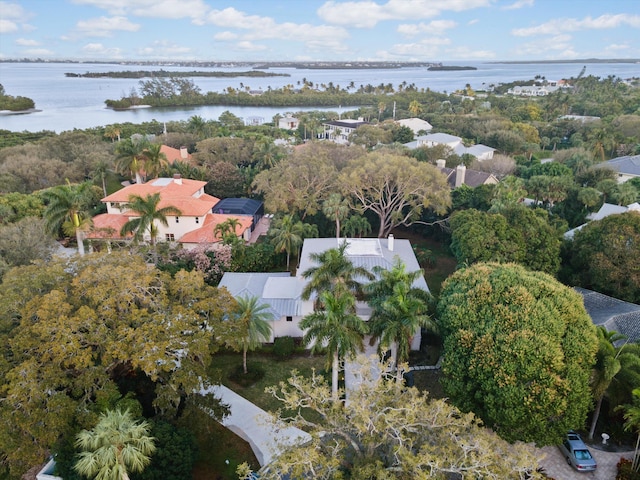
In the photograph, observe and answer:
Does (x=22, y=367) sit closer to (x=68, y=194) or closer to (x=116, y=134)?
(x=68, y=194)

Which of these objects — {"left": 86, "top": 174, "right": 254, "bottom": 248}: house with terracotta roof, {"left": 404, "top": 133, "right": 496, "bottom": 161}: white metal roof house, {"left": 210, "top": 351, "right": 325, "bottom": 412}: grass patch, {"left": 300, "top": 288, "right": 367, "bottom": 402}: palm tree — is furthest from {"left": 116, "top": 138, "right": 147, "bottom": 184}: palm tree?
{"left": 404, "top": 133, "right": 496, "bottom": 161}: white metal roof house

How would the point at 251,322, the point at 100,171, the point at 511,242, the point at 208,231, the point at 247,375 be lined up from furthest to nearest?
the point at 100,171, the point at 208,231, the point at 511,242, the point at 247,375, the point at 251,322

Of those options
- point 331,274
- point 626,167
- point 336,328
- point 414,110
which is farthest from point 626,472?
point 414,110

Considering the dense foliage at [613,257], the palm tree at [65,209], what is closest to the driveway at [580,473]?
the dense foliage at [613,257]

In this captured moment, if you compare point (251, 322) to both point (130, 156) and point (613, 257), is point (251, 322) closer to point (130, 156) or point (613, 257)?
point (613, 257)

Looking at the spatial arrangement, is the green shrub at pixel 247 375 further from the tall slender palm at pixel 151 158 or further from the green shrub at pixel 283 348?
the tall slender palm at pixel 151 158

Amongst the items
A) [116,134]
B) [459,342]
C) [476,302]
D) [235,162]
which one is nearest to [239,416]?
[459,342]

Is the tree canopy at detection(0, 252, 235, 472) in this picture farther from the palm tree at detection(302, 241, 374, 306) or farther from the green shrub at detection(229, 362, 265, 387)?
the palm tree at detection(302, 241, 374, 306)

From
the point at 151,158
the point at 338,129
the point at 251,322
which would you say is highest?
the point at 151,158
